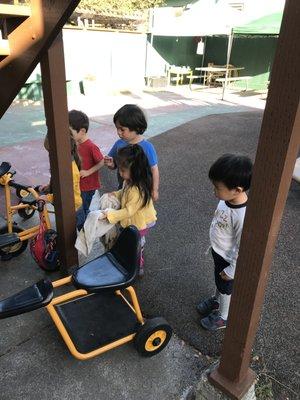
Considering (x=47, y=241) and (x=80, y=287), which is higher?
(x=80, y=287)

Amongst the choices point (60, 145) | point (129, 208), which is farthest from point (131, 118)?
point (129, 208)

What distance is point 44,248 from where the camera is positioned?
292cm

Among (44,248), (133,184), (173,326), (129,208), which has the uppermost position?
(133,184)

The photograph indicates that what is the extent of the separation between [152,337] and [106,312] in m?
0.40

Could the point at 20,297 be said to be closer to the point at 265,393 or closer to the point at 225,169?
the point at 225,169

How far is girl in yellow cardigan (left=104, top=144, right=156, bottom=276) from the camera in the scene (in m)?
2.45

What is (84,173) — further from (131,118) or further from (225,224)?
(225,224)

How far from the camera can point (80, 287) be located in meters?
2.10

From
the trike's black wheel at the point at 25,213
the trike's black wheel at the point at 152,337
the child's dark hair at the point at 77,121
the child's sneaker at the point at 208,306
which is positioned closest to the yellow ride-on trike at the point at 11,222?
the trike's black wheel at the point at 25,213

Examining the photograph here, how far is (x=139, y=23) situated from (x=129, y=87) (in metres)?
3.66

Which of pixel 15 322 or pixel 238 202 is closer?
pixel 238 202

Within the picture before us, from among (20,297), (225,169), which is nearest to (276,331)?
(225,169)

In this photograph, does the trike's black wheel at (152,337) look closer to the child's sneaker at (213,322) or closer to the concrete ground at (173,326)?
the concrete ground at (173,326)

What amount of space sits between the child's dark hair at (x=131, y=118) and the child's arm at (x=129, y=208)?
1.76 ft
